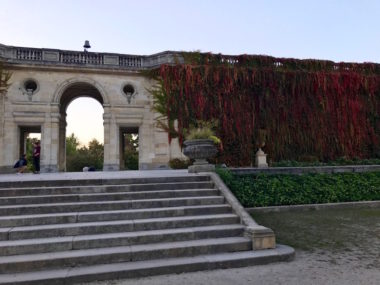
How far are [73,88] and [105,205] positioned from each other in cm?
1526

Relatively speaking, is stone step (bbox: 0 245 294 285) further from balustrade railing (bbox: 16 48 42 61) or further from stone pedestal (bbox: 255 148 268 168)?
balustrade railing (bbox: 16 48 42 61)

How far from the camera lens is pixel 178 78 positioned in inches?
611

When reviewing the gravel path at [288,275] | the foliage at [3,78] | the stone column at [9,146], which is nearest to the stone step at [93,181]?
the gravel path at [288,275]

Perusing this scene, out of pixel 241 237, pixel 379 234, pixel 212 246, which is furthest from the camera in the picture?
pixel 379 234

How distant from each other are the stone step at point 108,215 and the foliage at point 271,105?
933 centimetres

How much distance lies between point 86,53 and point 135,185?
13663 mm

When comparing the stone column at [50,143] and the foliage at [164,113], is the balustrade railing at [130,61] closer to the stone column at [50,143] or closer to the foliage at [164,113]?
the foliage at [164,113]

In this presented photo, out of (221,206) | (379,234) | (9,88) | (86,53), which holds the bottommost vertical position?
(379,234)

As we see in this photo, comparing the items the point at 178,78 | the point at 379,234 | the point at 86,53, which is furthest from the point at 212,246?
the point at 86,53

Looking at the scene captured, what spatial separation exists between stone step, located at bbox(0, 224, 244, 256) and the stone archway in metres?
13.7

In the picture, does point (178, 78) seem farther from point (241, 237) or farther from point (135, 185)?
point (241, 237)

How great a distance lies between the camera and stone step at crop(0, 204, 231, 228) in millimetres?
4926

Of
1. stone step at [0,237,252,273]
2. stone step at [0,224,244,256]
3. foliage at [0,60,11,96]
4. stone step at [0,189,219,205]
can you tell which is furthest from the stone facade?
stone step at [0,237,252,273]

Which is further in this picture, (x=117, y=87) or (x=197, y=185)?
(x=117, y=87)
